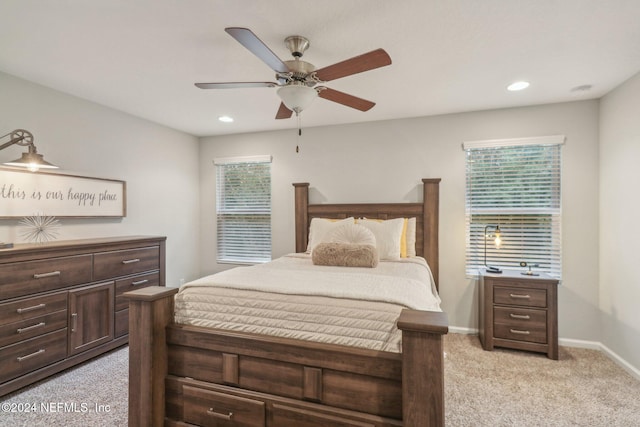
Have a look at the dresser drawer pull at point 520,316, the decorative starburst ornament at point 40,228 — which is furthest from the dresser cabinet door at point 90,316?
the dresser drawer pull at point 520,316

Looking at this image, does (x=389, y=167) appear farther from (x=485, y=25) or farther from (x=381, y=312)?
(x=381, y=312)

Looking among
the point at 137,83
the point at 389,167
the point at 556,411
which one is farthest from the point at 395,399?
the point at 137,83

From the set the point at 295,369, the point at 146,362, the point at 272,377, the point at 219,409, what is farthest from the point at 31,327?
the point at 295,369

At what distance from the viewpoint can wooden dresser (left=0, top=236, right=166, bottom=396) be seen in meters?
2.22

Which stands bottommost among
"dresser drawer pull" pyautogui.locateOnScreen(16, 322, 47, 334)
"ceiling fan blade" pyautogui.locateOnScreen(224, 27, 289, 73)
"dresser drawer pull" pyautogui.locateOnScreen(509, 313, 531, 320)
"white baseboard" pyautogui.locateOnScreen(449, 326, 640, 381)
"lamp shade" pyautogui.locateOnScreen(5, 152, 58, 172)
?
"white baseboard" pyautogui.locateOnScreen(449, 326, 640, 381)

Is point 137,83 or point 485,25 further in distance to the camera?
point 137,83

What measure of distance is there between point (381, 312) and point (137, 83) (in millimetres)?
2792

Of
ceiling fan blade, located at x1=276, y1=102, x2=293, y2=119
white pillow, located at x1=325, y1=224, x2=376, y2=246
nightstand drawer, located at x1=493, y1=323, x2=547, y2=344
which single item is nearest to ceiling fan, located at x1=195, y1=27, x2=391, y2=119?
A: ceiling fan blade, located at x1=276, y1=102, x2=293, y2=119

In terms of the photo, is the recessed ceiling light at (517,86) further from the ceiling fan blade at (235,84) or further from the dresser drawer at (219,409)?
the dresser drawer at (219,409)

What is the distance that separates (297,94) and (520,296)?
109 inches

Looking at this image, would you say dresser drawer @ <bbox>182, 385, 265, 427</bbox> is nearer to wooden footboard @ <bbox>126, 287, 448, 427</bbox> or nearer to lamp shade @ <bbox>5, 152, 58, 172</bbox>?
wooden footboard @ <bbox>126, 287, 448, 427</bbox>

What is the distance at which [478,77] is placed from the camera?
2588 mm

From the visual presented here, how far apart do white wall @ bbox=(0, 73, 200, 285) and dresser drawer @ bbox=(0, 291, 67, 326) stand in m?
0.63

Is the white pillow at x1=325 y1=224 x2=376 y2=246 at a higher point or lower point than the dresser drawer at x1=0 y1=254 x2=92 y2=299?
higher
